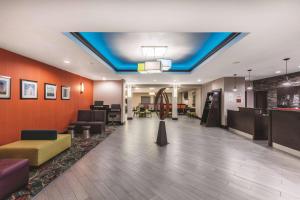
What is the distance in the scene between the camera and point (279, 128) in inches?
204

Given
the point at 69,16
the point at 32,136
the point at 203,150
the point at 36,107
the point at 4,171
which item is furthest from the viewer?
the point at 36,107

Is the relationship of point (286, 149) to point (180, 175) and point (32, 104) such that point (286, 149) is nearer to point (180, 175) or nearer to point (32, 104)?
point (180, 175)

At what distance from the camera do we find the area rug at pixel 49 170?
2.65 meters

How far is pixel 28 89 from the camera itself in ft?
16.6

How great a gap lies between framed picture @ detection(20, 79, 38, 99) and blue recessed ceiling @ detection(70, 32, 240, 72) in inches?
88.8

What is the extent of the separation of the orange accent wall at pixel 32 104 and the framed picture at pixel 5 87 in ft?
0.35

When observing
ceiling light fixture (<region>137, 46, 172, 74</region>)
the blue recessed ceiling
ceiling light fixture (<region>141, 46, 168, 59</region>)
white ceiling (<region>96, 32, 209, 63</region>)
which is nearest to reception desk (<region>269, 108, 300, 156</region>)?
the blue recessed ceiling

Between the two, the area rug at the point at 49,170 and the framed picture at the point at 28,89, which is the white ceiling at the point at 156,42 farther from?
the area rug at the point at 49,170

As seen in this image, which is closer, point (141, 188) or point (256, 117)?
point (141, 188)

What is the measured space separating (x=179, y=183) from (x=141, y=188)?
70 centimetres

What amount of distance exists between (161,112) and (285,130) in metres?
3.93

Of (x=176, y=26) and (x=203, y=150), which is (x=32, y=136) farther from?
(x=203, y=150)

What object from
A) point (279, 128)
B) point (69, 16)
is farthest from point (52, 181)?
point (279, 128)

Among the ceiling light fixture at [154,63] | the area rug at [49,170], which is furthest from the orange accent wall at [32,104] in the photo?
the ceiling light fixture at [154,63]
